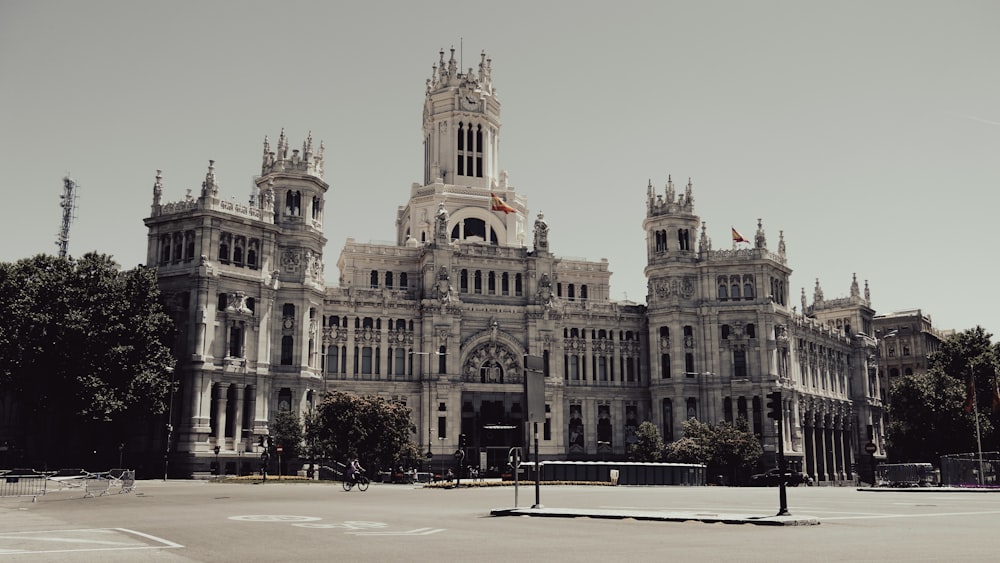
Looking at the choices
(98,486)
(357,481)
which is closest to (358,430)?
(357,481)

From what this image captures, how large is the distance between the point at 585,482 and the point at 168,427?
37.6 meters

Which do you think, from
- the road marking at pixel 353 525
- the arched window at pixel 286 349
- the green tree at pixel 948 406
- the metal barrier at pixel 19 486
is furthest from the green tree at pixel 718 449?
the road marking at pixel 353 525

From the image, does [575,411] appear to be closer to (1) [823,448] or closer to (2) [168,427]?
(1) [823,448]

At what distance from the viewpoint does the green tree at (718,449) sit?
9100 cm

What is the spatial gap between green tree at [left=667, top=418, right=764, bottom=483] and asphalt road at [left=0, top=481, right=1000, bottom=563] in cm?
5461

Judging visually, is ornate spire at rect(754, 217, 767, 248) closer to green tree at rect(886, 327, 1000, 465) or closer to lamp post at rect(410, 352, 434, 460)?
green tree at rect(886, 327, 1000, 465)

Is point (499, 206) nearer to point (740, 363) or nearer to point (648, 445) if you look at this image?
point (648, 445)

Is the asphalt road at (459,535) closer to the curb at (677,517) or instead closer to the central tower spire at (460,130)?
the curb at (677,517)

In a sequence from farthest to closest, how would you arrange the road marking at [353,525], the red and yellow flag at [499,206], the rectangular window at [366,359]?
1. the red and yellow flag at [499,206]
2. the rectangular window at [366,359]
3. the road marking at [353,525]

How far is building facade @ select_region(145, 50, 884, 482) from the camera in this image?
8869 centimetres

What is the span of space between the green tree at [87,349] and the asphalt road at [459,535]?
40501 millimetres

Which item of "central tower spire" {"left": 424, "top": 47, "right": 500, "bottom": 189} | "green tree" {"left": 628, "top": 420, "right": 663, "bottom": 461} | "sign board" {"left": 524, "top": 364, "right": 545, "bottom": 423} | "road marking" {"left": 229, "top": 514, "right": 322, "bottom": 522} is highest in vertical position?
"central tower spire" {"left": 424, "top": 47, "right": 500, "bottom": 189}

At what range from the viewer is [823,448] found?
11625 centimetres

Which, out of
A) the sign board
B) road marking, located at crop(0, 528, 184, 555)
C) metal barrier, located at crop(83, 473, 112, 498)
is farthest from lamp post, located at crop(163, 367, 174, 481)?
road marking, located at crop(0, 528, 184, 555)
